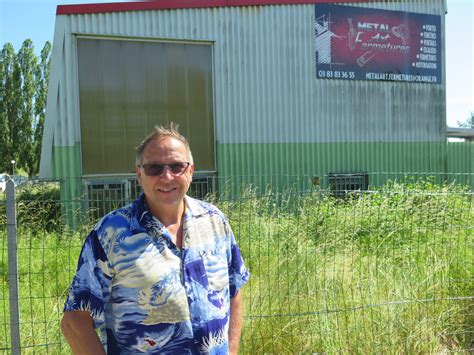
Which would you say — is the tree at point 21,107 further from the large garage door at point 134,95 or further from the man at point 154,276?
the man at point 154,276

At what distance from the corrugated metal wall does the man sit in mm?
10471

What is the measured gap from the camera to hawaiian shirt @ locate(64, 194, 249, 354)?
2.17m

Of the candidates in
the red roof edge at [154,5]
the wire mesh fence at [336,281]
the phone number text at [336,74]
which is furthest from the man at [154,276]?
the phone number text at [336,74]

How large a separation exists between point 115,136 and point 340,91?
6.80 metres

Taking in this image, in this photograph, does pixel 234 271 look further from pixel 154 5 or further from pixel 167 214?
pixel 154 5

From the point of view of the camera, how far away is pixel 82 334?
215cm

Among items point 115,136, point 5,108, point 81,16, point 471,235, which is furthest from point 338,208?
point 5,108

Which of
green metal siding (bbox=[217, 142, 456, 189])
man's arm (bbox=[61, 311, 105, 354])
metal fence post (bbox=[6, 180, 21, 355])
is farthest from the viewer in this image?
green metal siding (bbox=[217, 142, 456, 189])

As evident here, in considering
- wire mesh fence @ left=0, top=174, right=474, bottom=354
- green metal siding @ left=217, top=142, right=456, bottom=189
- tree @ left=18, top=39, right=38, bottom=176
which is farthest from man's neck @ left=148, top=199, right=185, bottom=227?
tree @ left=18, top=39, right=38, bottom=176

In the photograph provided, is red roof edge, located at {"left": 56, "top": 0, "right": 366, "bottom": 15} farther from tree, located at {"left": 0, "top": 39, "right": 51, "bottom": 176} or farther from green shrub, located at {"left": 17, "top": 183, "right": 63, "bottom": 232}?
tree, located at {"left": 0, "top": 39, "right": 51, "bottom": 176}

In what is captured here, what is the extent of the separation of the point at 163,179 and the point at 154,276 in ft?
1.46

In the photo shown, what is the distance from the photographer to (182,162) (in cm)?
236

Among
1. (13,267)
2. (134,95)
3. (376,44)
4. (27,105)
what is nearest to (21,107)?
(27,105)

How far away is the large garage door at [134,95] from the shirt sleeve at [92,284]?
10.5 meters
